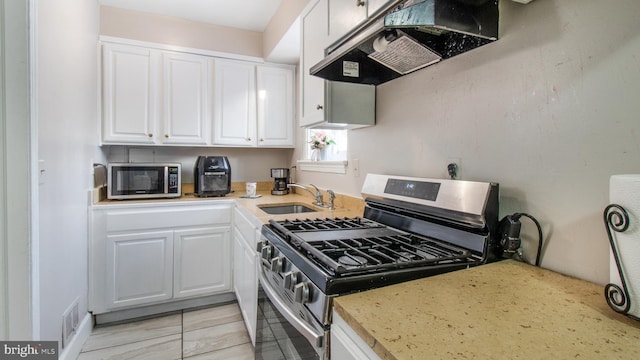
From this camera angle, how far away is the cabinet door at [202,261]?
2408mm

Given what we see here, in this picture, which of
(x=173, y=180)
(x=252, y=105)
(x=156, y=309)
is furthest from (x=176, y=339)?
(x=252, y=105)

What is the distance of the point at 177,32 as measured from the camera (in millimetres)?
2787

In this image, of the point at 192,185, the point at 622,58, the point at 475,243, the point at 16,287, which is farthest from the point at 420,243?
the point at 192,185

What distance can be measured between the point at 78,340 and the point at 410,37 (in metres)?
2.51

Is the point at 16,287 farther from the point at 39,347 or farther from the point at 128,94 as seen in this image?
the point at 128,94

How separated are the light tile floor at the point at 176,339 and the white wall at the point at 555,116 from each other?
174cm

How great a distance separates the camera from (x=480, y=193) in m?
1.02

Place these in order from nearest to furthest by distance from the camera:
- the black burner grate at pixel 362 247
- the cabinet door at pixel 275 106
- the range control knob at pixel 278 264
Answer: the black burner grate at pixel 362 247, the range control knob at pixel 278 264, the cabinet door at pixel 275 106

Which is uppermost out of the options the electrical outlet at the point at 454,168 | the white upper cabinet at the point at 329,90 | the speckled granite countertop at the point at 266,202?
the white upper cabinet at the point at 329,90

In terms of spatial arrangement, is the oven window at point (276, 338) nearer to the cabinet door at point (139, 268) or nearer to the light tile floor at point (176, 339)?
the light tile floor at point (176, 339)

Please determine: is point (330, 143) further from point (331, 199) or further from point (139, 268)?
point (139, 268)

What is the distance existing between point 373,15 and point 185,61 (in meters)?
2.06

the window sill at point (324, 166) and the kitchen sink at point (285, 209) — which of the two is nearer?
the window sill at point (324, 166)

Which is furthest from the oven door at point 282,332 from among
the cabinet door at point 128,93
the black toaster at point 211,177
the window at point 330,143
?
the cabinet door at point 128,93
